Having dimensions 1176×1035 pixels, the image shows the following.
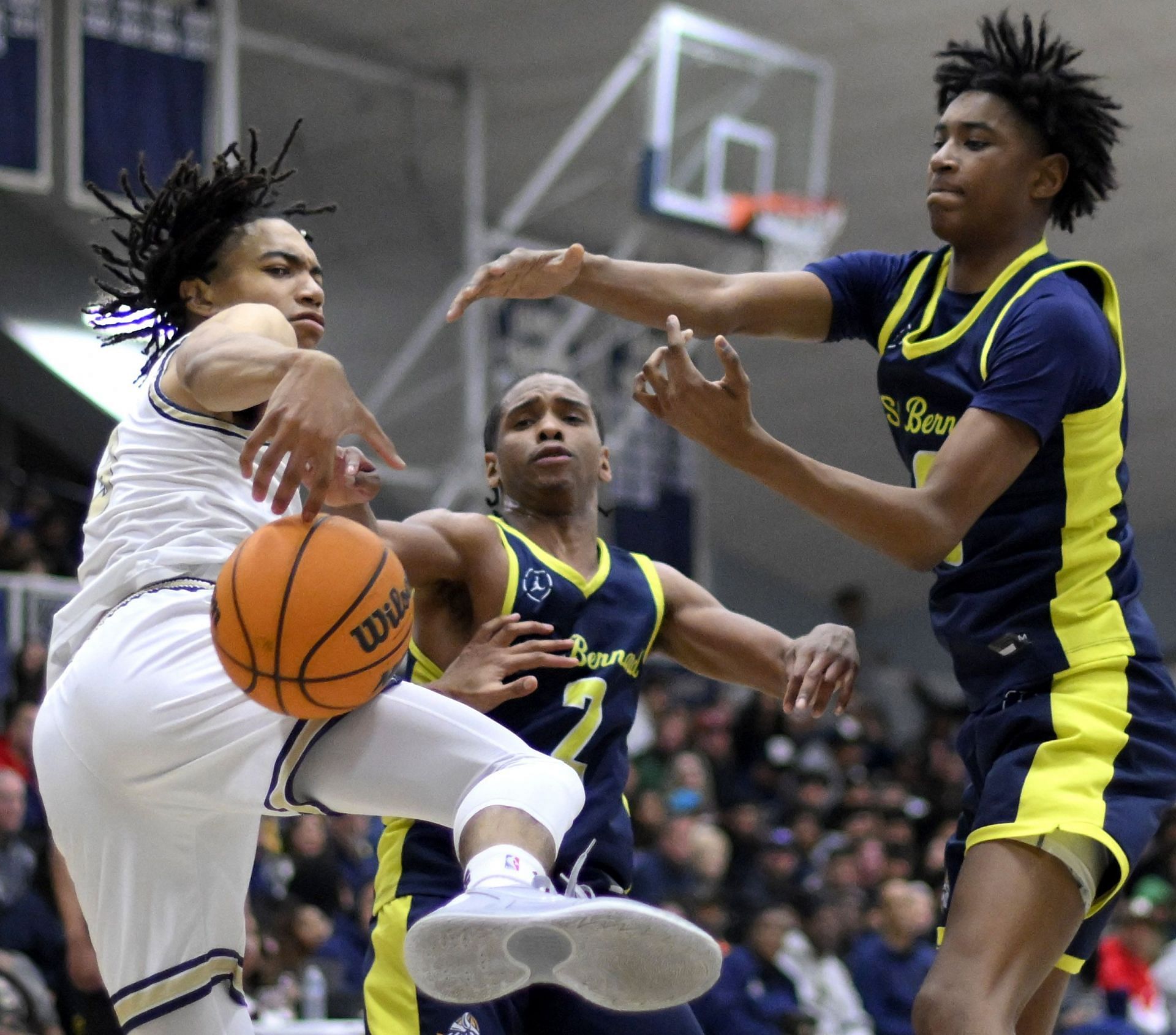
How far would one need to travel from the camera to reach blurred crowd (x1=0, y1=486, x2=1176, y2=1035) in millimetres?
7633

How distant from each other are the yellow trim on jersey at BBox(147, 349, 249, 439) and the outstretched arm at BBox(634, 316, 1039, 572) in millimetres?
906

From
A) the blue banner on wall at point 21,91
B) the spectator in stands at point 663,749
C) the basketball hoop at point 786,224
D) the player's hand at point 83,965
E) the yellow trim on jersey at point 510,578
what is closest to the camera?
the yellow trim on jersey at point 510,578

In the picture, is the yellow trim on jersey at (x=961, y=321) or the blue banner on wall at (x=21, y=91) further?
the blue banner on wall at (x=21, y=91)

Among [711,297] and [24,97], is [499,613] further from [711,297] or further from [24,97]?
[24,97]

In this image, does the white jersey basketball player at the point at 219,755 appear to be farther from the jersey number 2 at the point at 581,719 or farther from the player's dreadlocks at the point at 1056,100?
the player's dreadlocks at the point at 1056,100

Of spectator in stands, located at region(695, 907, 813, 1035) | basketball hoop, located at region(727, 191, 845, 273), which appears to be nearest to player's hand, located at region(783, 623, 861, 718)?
spectator in stands, located at region(695, 907, 813, 1035)

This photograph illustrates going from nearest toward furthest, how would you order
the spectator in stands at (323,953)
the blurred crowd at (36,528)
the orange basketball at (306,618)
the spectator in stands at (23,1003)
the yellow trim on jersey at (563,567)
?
the orange basketball at (306,618) < the yellow trim on jersey at (563,567) < the spectator in stands at (23,1003) < the spectator in stands at (323,953) < the blurred crowd at (36,528)

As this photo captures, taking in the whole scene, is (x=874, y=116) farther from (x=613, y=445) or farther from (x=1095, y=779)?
(x=1095, y=779)

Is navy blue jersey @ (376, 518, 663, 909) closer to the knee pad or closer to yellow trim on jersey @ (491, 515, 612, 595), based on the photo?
yellow trim on jersey @ (491, 515, 612, 595)

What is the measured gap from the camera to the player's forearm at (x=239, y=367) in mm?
3365

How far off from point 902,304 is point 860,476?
694mm

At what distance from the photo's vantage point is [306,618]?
3312 mm

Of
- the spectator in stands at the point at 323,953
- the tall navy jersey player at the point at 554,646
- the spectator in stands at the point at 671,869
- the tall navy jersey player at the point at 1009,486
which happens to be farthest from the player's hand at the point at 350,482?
the spectator in stands at the point at 671,869

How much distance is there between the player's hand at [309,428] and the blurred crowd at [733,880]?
4.12m
